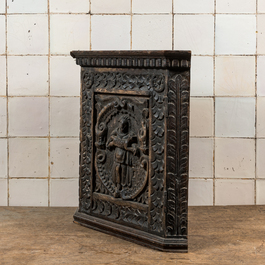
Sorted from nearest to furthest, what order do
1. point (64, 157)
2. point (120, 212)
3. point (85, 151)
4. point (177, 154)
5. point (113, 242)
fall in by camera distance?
point (177, 154)
point (113, 242)
point (120, 212)
point (85, 151)
point (64, 157)

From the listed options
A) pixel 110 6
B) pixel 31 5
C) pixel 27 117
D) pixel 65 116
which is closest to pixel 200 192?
pixel 65 116

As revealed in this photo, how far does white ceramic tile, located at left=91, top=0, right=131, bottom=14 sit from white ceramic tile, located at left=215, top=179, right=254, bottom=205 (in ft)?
4.35

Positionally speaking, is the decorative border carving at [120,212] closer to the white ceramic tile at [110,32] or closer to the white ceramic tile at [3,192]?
the white ceramic tile at [3,192]

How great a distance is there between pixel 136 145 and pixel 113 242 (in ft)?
1.73

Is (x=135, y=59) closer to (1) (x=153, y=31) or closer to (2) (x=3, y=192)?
(1) (x=153, y=31)

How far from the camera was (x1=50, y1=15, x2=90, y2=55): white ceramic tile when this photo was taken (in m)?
3.00

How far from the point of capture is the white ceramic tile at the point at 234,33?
9.78 feet

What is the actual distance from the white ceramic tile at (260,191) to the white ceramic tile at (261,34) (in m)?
0.89

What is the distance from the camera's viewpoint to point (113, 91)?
2443 mm

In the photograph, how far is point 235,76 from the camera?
3.01 m

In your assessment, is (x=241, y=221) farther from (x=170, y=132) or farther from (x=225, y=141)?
(x=170, y=132)

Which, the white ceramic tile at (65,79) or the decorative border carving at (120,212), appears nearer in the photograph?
the decorative border carving at (120,212)

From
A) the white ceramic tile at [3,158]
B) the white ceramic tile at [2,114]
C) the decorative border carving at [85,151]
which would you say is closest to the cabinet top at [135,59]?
the decorative border carving at [85,151]

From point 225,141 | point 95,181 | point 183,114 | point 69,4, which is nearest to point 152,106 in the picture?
point 183,114
